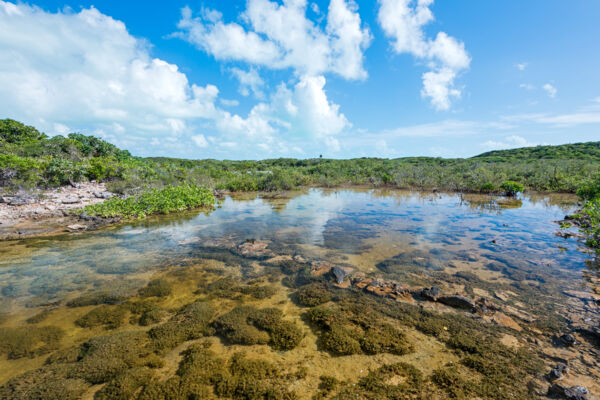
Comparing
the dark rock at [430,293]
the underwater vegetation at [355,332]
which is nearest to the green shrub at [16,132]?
the underwater vegetation at [355,332]

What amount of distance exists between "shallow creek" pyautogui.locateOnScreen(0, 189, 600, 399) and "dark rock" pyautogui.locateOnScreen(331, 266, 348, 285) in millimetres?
34

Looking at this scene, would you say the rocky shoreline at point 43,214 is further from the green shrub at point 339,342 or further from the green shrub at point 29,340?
the green shrub at point 339,342

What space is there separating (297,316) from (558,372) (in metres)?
4.49

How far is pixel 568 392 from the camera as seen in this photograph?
11.1ft

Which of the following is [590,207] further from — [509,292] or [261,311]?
[261,311]

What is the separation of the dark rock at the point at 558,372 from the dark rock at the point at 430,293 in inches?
92.3

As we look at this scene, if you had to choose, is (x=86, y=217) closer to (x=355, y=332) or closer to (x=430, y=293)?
(x=355, y=332)

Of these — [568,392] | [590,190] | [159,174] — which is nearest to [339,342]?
[568,392]

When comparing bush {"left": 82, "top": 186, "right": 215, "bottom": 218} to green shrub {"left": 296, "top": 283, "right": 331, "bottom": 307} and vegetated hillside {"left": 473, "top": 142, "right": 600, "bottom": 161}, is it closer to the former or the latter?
green shrub {"left": 296, "top": 283, "right": 331, "bottom": 307}

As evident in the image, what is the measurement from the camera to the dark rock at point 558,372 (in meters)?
3.72

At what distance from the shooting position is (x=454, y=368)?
399cm

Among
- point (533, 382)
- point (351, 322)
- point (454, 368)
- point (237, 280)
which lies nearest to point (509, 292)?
point (533, 382)

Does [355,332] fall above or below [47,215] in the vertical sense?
below

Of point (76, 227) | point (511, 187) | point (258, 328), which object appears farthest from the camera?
point (511, 187)
